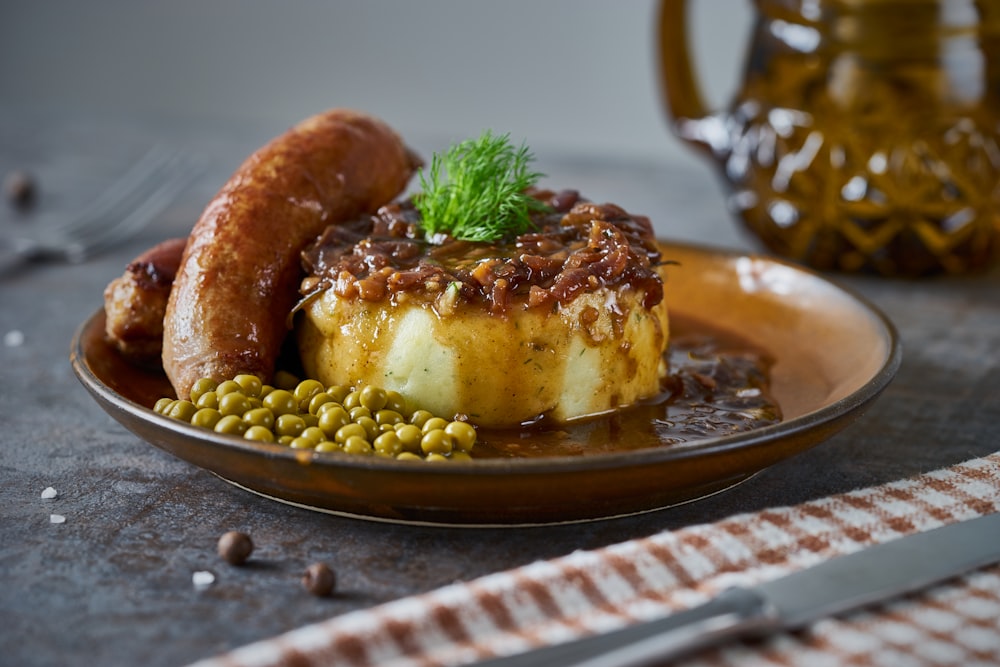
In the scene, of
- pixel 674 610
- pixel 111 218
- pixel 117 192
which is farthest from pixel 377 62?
pixel 674 610

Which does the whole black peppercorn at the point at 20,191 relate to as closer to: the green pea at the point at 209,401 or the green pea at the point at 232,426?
the green pea at the point at 209,401

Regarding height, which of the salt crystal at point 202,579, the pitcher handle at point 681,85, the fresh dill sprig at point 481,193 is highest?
the pitcher handle at point 681,85

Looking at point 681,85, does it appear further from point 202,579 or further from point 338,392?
point 202,579

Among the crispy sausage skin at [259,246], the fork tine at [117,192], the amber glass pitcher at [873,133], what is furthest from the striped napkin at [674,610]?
the fork tine at [117,192]

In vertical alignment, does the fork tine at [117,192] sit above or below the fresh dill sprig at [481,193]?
below

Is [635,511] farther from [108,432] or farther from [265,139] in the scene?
[265,139]

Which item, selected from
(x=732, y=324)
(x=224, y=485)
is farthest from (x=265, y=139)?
(x=224, y=485)

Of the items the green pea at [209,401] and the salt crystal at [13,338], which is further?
the salt crystal at [13,338]
